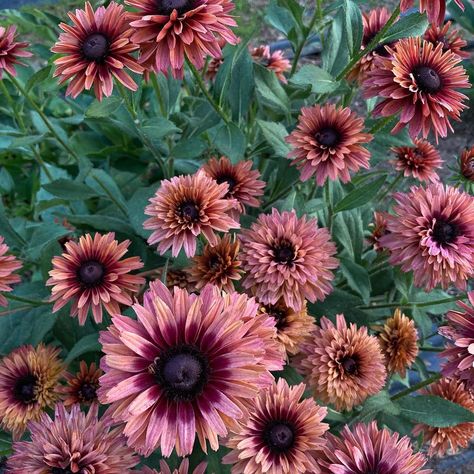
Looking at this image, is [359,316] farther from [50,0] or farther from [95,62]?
[50,0]

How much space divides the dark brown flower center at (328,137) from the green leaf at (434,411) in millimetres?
495

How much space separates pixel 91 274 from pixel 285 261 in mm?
320

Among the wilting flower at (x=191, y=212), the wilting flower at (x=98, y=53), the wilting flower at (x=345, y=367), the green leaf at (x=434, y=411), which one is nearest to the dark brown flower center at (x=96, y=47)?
the wilting flower at (x=98, y=53)

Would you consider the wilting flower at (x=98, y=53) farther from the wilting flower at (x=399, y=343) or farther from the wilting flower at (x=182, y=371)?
the wilting flower at (x=399, y=343)

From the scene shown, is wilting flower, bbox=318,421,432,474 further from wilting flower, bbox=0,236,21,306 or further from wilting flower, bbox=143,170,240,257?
wilting flower, bbox=0,236,21,306

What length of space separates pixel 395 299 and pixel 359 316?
23 centimetres

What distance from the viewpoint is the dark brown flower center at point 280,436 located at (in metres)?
0.77

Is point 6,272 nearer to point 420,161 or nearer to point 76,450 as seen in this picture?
point 76,450

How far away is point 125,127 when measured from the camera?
1.25 metres

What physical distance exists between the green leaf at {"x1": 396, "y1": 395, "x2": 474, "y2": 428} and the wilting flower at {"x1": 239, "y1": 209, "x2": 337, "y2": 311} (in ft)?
0.94

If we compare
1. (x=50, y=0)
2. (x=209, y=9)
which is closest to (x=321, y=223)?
(x=209, y=9)

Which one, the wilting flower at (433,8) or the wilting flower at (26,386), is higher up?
the wilting flower at (433,8)

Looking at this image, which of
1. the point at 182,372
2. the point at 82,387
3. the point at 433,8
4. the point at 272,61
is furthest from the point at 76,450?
the point at 272,61

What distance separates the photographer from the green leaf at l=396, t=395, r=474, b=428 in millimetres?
991
